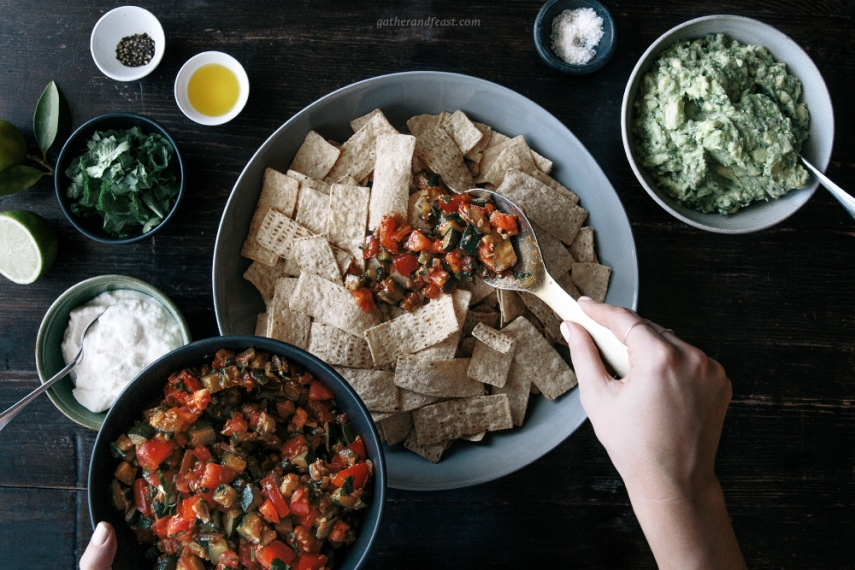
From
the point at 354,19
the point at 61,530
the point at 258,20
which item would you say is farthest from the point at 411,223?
the point at 61,530

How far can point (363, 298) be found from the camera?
2.27 meters

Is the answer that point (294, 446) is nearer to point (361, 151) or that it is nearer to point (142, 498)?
point (142, 498)

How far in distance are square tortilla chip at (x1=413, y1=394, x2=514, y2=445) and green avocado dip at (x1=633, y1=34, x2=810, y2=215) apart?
3.48 feet

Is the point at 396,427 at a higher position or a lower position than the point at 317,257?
lower

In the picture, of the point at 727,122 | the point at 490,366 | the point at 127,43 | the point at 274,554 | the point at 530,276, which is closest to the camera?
the point at 274,554

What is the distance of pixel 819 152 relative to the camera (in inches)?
88.3

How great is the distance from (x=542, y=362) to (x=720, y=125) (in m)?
1.04

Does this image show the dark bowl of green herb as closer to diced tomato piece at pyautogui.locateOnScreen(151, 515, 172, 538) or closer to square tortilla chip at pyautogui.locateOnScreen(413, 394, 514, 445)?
diced tomato piece at pyautogui.locateOnScreen(151, 515, 172, 538)

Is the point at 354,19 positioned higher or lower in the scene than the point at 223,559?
higher

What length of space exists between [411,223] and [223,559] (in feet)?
4.18

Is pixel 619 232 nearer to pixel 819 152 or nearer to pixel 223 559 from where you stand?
pixel 819 152

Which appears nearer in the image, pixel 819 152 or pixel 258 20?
pixel 819 152

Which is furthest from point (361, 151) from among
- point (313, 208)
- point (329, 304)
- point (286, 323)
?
point (286, 323)

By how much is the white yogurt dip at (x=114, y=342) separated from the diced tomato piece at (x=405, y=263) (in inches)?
34.9
